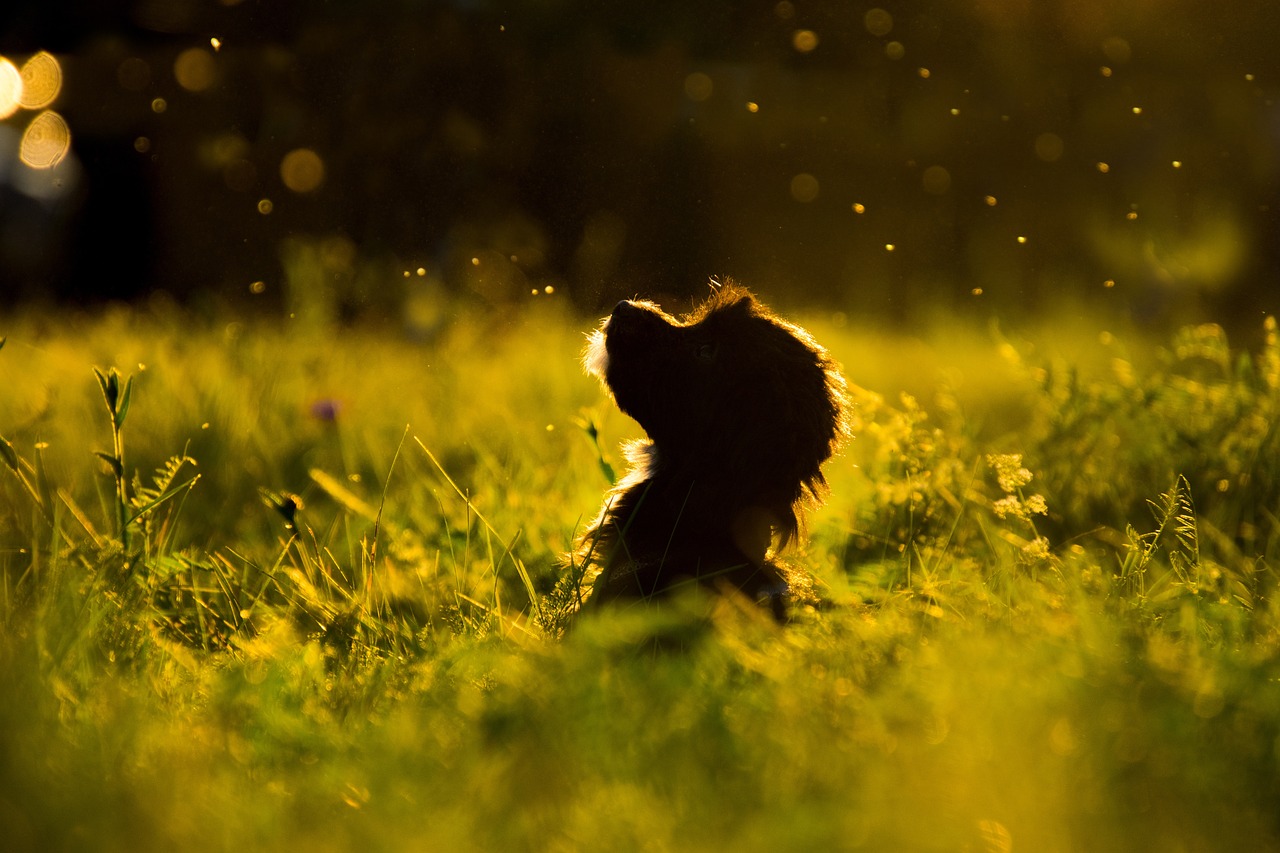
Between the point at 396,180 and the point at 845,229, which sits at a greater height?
the point at 845,229

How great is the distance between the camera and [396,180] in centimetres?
916

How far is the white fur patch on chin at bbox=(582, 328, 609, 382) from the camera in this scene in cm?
308

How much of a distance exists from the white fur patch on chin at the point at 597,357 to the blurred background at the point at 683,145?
3733mm

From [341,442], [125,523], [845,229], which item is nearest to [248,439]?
[341,442]

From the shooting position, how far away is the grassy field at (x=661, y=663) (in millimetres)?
1518

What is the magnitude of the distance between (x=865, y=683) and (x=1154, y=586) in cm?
109

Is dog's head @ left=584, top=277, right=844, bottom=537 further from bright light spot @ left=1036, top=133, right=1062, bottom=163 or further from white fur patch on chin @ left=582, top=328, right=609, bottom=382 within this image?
bright light spot @ left=1036, top=133, right=1062, bottom=163

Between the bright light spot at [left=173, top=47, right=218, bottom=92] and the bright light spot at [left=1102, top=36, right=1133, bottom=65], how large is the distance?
7559mm

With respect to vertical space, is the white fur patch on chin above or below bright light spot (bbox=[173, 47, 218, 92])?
below

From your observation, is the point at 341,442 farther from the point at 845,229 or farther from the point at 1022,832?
the point at 845,229

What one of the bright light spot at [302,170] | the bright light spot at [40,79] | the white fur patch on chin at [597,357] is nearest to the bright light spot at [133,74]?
the bright light spot at [40,79]

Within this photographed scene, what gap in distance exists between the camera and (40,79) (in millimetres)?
8695

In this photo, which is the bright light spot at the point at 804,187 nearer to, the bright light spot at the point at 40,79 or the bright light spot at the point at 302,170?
the bright light spot at the point at 302,170

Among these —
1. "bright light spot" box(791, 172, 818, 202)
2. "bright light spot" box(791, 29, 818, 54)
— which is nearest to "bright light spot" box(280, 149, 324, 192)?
"bright light spot" box(791, 29, 818, 54)
